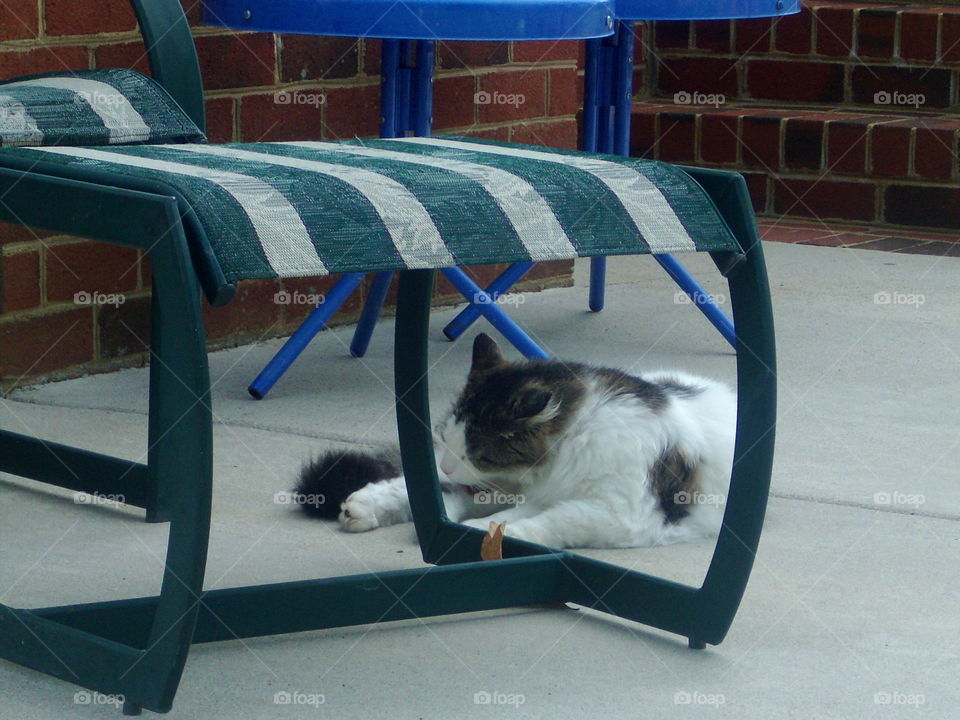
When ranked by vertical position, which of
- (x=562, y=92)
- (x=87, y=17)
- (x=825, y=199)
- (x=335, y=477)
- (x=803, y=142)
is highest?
(x=87, y=17)

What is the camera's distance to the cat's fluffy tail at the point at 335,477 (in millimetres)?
2307

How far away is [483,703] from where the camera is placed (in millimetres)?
1605

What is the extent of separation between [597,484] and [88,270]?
1532 millimetres

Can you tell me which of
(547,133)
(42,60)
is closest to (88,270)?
(42,60)

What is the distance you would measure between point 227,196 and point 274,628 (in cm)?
55

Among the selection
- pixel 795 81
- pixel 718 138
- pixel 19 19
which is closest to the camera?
pixel 19 19

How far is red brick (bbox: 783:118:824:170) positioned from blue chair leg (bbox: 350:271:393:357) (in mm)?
2620

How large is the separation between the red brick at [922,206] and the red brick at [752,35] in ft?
3.32

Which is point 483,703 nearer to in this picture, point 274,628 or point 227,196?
point 274,628

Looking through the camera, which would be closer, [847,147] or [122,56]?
[122,56]

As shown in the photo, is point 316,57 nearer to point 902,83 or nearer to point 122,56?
point 122,56

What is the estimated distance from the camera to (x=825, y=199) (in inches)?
217

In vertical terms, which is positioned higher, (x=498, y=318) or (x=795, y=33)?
(x=795, y=33)

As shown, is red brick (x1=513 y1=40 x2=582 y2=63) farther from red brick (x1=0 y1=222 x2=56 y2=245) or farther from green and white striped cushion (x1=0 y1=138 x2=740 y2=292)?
green and white striped cushion (x1=0 y1=138 x2=740 y2=292)
